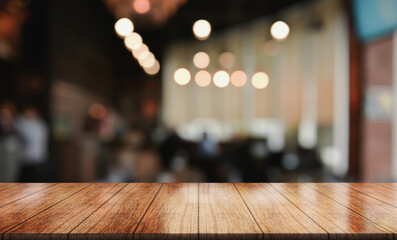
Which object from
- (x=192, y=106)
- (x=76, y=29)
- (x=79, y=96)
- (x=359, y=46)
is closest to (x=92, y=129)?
(x=79, y=96)

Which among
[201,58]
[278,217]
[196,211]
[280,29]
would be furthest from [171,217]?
[201,58]

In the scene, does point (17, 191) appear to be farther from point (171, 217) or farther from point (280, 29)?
point (280, 29)

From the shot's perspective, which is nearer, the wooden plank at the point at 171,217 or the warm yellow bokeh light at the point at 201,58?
the wooden plank at the point at 171,217

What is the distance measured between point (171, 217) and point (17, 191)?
2.84 ft

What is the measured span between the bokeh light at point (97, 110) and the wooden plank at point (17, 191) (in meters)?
7.04

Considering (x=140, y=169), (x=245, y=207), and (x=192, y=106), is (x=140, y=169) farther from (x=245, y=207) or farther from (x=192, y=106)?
(x=245, y=207)

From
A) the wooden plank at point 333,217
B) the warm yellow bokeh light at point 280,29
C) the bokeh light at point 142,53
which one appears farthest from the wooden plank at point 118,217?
the bokeh light at point 142,53

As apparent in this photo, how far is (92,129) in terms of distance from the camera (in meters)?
7.37

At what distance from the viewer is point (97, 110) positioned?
957cm

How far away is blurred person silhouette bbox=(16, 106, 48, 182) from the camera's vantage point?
545cm

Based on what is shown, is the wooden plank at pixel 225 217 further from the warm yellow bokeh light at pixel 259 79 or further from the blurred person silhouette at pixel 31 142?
the warm yellow bokeh light at pixel 259 79

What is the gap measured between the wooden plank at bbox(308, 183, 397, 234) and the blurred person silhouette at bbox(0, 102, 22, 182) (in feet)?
16.4

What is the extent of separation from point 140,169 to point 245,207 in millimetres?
5276

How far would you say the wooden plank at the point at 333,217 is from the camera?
1.13 m
